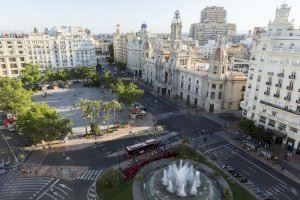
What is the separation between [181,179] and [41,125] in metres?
43.5

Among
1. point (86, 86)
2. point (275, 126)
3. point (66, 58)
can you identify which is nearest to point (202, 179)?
point (275, 126)

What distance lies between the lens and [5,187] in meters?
57.2

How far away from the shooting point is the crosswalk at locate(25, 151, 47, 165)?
2667 inches

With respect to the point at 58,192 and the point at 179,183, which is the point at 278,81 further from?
the point at 58,192

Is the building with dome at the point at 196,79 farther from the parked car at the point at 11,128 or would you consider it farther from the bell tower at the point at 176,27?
the parked car at the point at 11,128

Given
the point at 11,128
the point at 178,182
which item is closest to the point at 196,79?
the point at 178,182

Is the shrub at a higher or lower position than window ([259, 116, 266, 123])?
lower

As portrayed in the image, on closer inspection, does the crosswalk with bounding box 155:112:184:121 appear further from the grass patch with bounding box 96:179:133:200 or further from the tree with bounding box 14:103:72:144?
the grass patch with bounding box 96:179:133:200

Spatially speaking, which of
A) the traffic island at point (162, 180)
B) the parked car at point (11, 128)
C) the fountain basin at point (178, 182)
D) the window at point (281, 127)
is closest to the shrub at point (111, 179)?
the traffic island at point (162, 180)

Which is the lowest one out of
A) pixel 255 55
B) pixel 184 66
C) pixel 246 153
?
pixel 246 153

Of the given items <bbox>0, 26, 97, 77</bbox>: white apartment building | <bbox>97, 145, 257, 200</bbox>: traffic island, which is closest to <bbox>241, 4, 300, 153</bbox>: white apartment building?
<bbox>97, 145, 257, 200</bbox>: traffic island

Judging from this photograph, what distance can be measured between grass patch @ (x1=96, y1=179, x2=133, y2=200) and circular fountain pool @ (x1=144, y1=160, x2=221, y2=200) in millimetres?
4276

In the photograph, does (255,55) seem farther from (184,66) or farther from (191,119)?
(184,66)

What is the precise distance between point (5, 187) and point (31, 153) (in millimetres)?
16143
